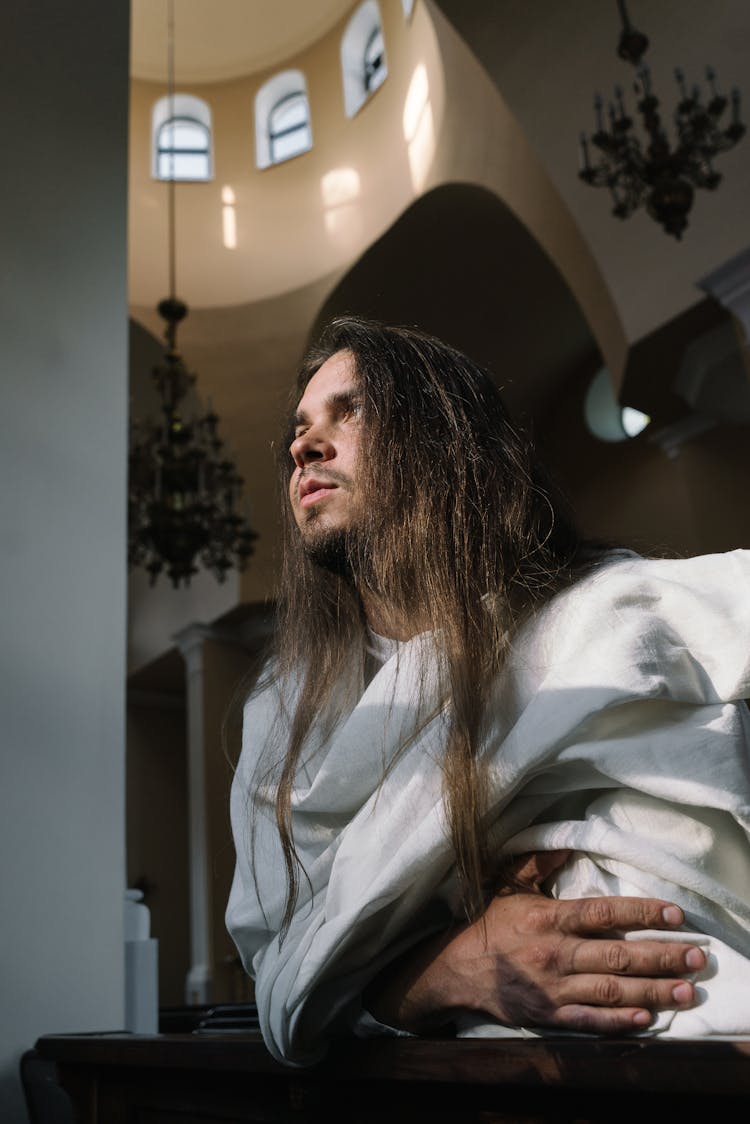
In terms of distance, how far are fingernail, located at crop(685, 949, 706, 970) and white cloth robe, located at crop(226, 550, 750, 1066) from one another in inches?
0.6

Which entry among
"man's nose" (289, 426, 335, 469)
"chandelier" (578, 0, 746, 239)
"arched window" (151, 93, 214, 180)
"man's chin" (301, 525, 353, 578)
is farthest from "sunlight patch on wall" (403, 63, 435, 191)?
"man's chin" (301, 525, 353, 578)

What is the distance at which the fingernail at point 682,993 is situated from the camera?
929 mm

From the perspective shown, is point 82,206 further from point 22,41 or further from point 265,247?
point 265,247

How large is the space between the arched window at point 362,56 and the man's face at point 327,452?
403 inches

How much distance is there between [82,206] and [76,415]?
620 millimetres

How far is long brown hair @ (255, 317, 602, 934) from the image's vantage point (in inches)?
50.9

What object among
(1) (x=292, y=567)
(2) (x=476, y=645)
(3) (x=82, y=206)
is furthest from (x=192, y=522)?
(2) (x=476, y=645)

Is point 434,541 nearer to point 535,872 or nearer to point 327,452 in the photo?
point 327,452

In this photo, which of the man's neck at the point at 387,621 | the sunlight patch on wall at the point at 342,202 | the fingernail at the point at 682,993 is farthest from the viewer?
the sunlight patch on wall at the point at 342,202

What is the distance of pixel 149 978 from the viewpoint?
Answer: 2473 mm

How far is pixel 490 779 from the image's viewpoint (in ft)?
3.57

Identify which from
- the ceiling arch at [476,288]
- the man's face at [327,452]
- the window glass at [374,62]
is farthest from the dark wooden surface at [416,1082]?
the window glass at [374,62]

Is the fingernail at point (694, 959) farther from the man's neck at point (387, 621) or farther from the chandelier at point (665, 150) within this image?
the chandelier at point (665, 150)

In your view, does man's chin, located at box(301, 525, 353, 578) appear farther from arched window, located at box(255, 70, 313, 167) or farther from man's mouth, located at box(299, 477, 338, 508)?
arched window, located at box(255, 70, 313, 167)
